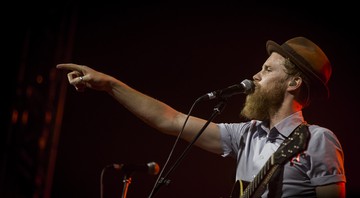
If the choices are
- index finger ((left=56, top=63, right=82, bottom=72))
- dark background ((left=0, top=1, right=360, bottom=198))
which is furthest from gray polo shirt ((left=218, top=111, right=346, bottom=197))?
dark background ((left=0, top=1, right=360, bottom=198))

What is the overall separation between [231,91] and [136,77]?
3144mm

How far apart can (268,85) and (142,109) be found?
3.11ft

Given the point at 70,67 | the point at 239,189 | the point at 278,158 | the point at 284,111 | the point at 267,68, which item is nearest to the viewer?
the point at 278,158

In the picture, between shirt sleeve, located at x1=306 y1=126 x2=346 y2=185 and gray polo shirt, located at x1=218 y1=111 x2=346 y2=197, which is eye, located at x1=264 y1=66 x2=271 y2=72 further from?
shirt sleeve, located at x1=306 y1=126 x2=346 y2=185

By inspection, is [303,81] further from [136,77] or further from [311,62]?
[136,77]

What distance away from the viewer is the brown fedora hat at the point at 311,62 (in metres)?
3.07

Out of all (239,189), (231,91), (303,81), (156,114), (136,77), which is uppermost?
(303,81)

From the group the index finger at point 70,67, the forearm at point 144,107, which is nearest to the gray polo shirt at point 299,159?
the forearm at point 144,107

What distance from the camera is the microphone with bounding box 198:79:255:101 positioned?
275 centimetres

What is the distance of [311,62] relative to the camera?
3.07m

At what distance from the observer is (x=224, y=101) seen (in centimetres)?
276

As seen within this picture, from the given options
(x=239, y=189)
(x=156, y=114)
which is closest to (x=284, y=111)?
(x=239, y=189)

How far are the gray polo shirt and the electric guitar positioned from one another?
0.11 meters

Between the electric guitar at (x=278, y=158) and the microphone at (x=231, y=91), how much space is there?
16.8 inches
